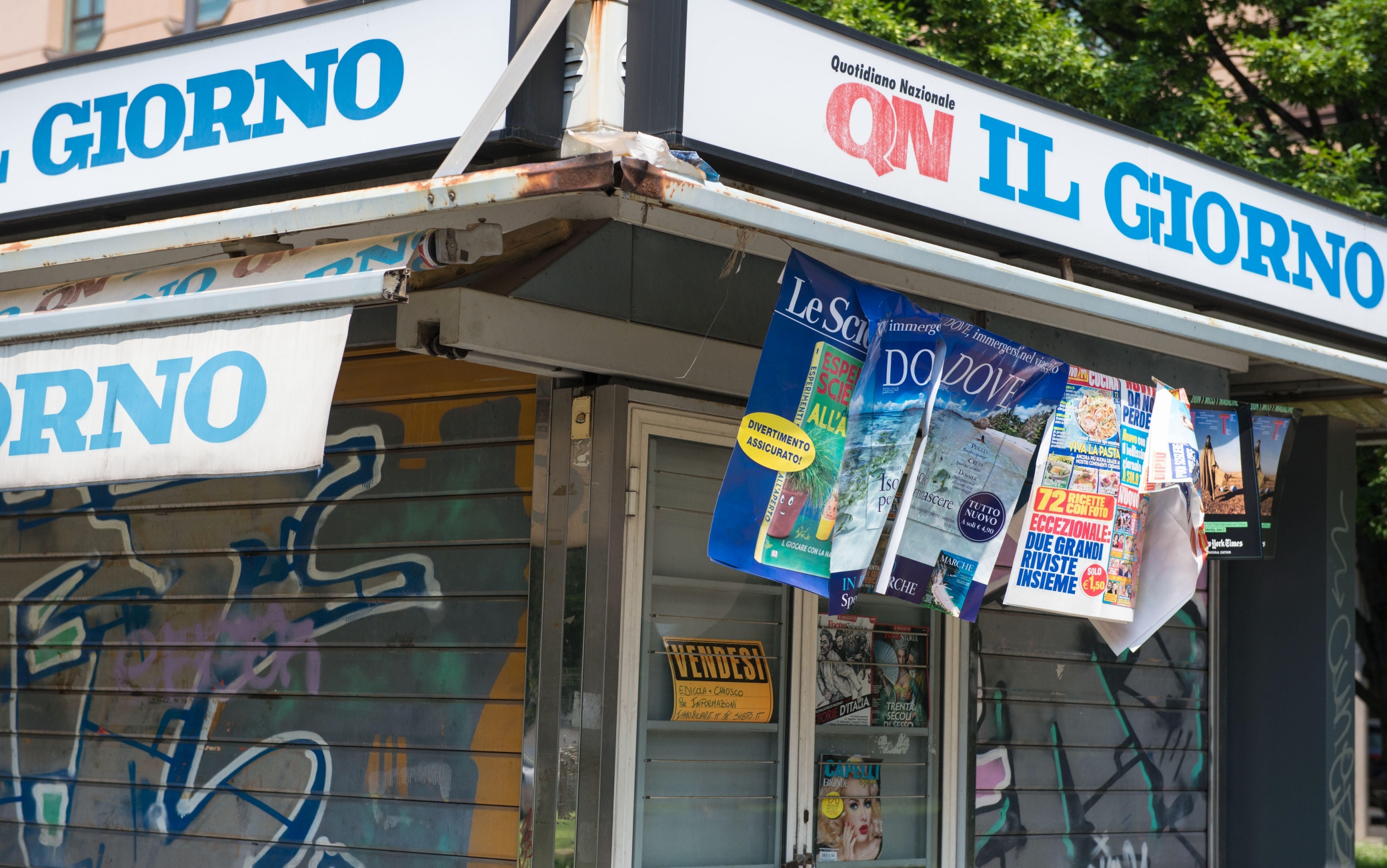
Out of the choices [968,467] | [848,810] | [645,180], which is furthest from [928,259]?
[848,810]

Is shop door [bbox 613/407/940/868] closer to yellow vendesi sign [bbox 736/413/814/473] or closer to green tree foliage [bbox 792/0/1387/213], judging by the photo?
yellow vendesi sign [bbox 736/413/814/473]

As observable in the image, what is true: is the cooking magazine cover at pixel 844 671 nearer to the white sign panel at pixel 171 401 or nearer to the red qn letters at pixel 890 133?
the red qn letters at pixel 890 133

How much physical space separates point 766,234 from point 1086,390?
1516mm

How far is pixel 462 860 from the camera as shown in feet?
17.0

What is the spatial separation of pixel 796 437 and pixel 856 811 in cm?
222

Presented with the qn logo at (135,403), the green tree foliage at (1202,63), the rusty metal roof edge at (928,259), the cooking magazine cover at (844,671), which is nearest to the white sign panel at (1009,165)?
the rusty metal roof edge at (928,259)

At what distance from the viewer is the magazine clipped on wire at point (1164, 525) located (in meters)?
5.07

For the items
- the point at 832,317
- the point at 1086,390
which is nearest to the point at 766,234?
the point at 832,317

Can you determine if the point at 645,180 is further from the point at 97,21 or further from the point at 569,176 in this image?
the point at 97,21

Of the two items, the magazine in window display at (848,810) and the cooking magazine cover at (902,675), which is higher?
the cooking magazine cover at (902,675)

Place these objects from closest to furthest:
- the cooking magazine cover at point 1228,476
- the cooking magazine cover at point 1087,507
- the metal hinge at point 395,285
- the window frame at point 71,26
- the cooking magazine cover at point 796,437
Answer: the metal hinge at point 395,285, the cooking magazine cover at point 796,437, the cooking magazine cover at point 1087,507, the cooking magazine cover at point 1228,476, the window frame at point 71,26

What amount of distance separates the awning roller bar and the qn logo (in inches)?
4.8

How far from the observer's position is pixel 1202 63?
486 inches

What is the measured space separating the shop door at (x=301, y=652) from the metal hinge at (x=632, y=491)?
406mm
